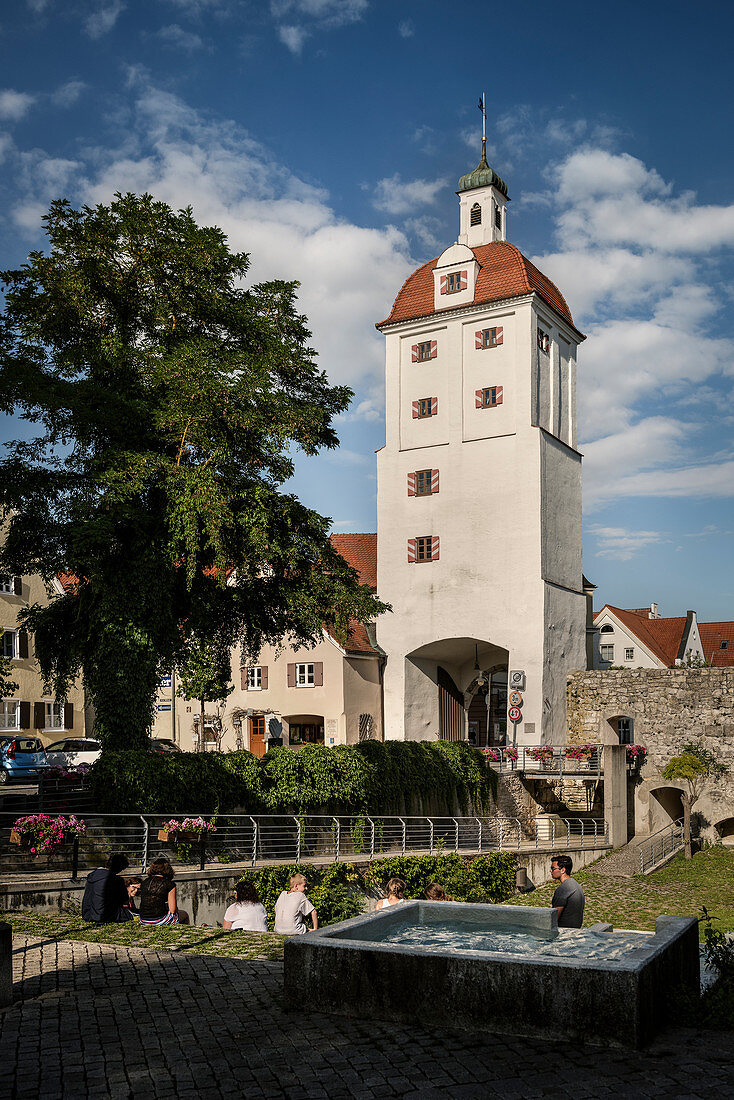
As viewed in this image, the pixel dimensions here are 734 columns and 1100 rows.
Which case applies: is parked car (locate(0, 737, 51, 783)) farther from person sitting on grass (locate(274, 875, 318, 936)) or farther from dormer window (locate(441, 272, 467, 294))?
dormer window (locate(441, 272, 467, 294))

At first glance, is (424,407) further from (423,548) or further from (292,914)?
(292,914)

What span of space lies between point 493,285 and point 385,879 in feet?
87.0

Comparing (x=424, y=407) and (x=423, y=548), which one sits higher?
(x=424, y=407)

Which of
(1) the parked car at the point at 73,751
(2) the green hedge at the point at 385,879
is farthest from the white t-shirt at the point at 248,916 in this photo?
(1) the parked car at the point at 73,751

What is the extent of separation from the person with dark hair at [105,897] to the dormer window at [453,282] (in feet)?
110

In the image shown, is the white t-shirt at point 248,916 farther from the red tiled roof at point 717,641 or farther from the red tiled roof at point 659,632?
the red tiled roof at point 717,641

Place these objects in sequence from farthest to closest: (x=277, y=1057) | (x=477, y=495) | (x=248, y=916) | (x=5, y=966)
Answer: (x=477, y=495) < (x=248, y=916) < (x=5, y=966) < (x=277, y=1057)

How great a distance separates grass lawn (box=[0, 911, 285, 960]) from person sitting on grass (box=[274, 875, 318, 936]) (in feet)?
1.64

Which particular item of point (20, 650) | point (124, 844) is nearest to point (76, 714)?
point (20, 650)

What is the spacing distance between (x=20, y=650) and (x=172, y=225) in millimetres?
24218

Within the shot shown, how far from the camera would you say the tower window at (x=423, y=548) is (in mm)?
40156

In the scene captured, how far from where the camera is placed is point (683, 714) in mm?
38406

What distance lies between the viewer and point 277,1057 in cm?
657

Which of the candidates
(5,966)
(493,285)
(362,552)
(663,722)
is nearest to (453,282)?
(493,285)
